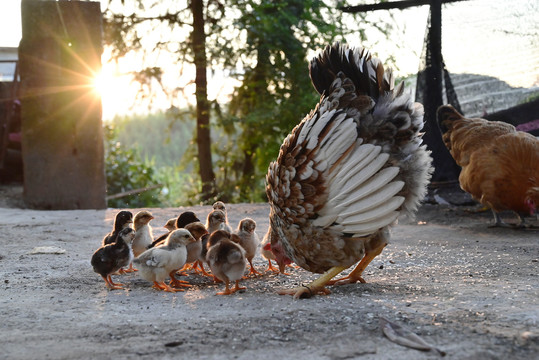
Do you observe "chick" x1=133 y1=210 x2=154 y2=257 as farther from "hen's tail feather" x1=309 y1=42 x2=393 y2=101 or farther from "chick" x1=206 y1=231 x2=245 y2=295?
"hen's tail feather" x1=309 y1=42 x2=393 y2=101

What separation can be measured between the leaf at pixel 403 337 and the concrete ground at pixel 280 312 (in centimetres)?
3

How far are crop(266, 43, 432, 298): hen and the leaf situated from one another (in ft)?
2.46

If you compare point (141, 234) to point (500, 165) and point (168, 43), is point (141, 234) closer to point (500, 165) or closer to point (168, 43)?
point (500, 165)

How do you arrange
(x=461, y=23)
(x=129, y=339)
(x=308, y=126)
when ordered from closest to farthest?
(x=129, y=339) < (x=308, y=126) < (x=461, y=23)

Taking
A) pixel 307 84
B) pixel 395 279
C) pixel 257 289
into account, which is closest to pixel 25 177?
pixel 307 84

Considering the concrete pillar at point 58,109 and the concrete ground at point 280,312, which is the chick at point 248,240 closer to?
the concrete ground at point 280,312

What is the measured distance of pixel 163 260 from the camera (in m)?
3.91

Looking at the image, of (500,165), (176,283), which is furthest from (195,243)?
(500,165)

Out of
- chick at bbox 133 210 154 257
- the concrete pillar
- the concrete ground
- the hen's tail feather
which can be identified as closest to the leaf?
the concrete ground

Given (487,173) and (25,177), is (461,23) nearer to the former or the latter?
(487,173)

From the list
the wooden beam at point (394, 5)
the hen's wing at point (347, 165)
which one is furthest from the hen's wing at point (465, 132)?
the hen's wing at point (347, 165)

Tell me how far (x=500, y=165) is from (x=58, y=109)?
20.3 feet

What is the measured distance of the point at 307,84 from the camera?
1029cm

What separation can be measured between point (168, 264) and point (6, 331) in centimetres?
124
